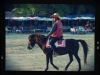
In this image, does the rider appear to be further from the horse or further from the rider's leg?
the horse

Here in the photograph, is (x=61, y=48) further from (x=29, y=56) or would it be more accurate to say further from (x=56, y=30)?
(x=29, y=56)

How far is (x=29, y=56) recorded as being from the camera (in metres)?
8.96

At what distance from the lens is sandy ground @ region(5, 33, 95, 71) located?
8930 mm

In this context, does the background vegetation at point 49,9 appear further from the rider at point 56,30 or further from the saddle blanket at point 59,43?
the saddle blanket at point 59,43

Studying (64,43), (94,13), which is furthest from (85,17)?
(64,43)

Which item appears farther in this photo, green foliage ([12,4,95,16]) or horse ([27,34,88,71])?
horse ([27,34,88,71])

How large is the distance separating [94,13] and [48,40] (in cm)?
141

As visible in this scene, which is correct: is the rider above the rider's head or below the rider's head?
below

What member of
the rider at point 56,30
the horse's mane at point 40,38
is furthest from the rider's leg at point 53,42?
the horse's mane at point 40,38

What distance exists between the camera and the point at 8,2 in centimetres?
879

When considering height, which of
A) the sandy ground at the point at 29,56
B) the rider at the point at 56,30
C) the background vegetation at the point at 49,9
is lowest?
the sandy ground at the point at 29,56

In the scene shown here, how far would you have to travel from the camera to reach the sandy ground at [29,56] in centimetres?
893

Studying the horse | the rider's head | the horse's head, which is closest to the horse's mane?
the horse
